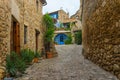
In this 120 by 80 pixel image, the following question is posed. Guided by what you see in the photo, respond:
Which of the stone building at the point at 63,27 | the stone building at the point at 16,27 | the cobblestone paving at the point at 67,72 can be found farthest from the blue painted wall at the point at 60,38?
the cobblestone paving at the point at 67,72

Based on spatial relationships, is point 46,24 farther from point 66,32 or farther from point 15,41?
point 66,32

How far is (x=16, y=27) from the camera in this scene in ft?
27.9

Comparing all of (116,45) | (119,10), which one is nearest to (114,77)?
(116,45)

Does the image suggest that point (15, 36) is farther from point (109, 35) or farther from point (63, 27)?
point (63, 27)

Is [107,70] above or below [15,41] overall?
below

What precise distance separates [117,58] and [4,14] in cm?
362

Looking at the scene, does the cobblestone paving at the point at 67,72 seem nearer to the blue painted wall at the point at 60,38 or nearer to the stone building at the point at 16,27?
the stone building at the point at 16,27

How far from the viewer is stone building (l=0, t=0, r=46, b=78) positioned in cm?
640

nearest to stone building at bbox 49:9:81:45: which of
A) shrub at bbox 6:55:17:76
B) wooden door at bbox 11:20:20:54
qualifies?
wooden door at bbox 11:20:20:54

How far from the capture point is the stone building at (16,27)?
21.0 feet

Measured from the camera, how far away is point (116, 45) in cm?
599

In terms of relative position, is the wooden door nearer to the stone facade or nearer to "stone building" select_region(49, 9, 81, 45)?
the stone facade

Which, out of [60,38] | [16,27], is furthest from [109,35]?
[60,38]

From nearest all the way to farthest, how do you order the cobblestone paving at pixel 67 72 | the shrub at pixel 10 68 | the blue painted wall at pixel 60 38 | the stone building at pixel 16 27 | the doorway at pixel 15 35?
the cobblestone paving at pixel 67 72, the shrub at pixel 10 68, the stone building at pixel 16 27, the doorway at pixel 15 35, the blue painted wall at pixel 60 38
